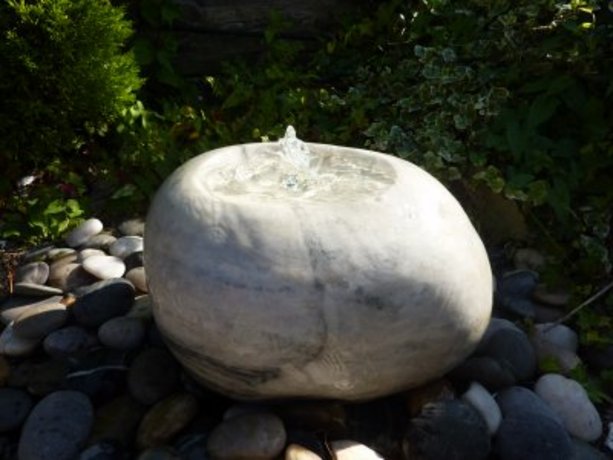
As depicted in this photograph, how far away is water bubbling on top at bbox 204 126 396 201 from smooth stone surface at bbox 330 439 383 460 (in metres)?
0.73

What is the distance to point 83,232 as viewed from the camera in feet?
11.4

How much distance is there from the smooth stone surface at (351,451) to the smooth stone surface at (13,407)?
41.3 inches

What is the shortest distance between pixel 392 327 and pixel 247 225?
1.63 feet

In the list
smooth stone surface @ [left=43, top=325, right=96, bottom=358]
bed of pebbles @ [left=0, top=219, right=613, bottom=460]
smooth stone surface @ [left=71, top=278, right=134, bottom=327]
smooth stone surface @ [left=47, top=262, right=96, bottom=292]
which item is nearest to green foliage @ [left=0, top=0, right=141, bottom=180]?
smooth stone surface @ [left=47, top=262, right=96, bottom=292]

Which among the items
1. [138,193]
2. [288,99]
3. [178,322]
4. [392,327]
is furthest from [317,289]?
[288,99]

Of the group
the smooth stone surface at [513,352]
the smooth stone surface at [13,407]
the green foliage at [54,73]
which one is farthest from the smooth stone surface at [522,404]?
the green foliage at [54,73]

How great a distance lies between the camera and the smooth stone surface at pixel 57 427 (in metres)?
2.33

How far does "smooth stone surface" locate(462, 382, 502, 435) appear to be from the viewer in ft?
7.82

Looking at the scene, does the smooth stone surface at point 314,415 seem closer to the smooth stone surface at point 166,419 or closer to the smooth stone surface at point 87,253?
the smooth stone surface at point 166,419

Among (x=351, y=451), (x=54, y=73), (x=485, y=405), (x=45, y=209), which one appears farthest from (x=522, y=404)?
(x=54, y=73)

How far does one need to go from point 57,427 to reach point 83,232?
1.28 meters

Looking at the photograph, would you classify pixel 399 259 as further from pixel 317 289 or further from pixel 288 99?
pixel 288 99

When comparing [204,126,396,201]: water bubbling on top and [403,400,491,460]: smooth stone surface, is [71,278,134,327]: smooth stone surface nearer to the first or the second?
[204,126,396,201]: water bubbling on top

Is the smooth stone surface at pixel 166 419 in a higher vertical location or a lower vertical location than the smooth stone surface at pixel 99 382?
higher
